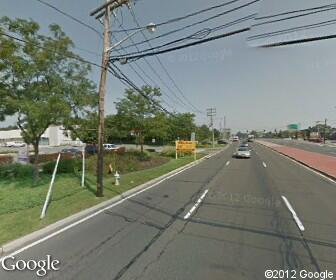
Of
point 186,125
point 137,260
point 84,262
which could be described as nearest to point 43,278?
point 84,262

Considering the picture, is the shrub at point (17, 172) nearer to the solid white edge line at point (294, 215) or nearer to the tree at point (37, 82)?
the tree at point (37, 82)

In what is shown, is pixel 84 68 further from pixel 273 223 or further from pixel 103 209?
pixel 273 223

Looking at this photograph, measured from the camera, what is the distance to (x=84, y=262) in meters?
5.29

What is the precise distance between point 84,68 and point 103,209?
7959 millimetres

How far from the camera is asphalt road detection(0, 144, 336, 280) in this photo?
5012 millimetres

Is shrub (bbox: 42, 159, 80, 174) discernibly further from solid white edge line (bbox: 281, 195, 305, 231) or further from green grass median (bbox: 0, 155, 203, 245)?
solid white edge line (bbox: 281, 195, 305, 231)

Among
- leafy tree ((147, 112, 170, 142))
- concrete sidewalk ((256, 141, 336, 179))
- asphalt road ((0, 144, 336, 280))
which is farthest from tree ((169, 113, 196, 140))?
asphalt road ((0, 144, 336, 280))

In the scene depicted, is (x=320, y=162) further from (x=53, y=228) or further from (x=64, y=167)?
(x=53, y=228)

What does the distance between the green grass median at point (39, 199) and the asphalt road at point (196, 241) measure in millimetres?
933

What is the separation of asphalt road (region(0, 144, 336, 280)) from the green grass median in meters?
0.93

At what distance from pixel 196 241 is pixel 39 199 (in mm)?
6300

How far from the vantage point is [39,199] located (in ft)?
33.6

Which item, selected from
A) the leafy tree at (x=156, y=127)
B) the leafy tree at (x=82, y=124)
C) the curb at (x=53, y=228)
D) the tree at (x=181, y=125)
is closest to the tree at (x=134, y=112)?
the leafy tree at (x=156, y=127)

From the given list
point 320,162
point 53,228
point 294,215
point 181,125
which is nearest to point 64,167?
point 53,228
